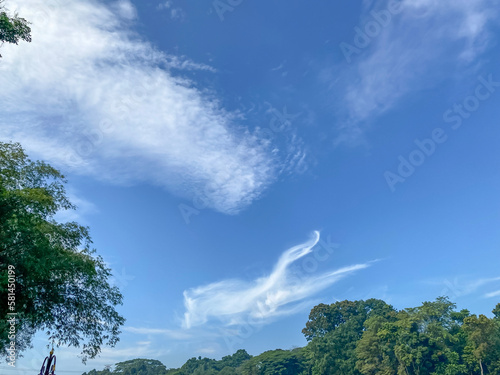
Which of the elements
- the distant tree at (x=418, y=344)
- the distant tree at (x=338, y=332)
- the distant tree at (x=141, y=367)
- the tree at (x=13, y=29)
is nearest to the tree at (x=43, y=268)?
the tree at (x=13, y=29)

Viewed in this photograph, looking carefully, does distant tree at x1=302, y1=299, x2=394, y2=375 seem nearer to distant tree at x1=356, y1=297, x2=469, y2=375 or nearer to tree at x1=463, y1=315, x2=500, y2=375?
distant tree at x1=356, y1=297, x2=469, y2=375

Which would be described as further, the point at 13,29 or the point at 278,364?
the point at 278,364

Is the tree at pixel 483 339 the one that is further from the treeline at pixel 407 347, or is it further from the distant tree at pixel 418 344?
the distant tree at pixel 418 344

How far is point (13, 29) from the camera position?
9984 millimetres

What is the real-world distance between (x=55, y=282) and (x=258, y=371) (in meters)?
64.5

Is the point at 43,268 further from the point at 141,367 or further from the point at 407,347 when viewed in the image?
the point at 141,367

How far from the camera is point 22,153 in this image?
1402 cm

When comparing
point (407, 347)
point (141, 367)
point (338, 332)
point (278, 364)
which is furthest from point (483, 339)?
point (141, 367)

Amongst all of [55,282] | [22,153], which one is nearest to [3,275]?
[55,282]

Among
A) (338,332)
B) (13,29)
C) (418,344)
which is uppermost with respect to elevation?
(13,29)

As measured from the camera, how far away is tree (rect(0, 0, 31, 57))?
962 cm

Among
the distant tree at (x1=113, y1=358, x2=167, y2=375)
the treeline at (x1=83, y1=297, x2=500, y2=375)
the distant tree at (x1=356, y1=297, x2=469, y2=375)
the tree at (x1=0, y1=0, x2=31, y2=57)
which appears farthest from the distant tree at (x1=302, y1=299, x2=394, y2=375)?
the tree at (x1=0, y1=0, x2=31, y2=57)

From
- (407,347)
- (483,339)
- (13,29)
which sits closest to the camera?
(13,29)

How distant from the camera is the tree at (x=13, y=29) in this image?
9625 millimetres
